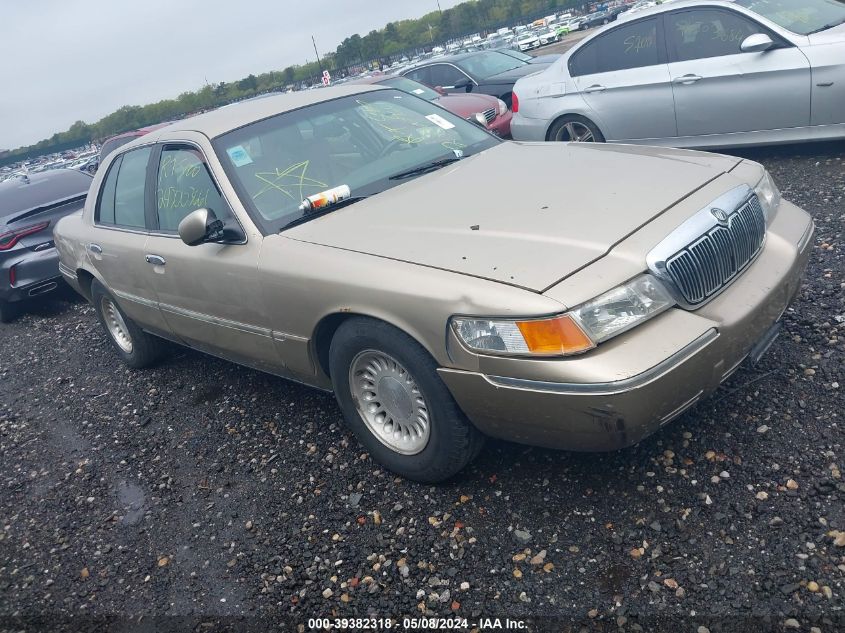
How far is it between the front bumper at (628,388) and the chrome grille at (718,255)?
0.20ft

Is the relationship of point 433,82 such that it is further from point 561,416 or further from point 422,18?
point 422,18

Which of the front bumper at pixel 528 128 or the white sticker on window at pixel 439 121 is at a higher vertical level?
the white sticker on window at pixel 439 121

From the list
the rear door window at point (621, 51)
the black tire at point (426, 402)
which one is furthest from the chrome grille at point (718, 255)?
the rear door window at point (621, 51)

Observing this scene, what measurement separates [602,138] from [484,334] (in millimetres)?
5325

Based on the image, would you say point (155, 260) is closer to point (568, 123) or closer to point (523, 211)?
point (523, 211)

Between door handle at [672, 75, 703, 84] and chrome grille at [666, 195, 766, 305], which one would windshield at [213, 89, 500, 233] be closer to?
chrome grille at [666, 195, 766, 305]

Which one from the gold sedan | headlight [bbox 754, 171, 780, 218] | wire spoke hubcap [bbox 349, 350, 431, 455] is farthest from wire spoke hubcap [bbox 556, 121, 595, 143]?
wire spoke hubcap [bbox 349, 350, 431, 455]

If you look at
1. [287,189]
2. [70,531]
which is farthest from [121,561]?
[287,189]

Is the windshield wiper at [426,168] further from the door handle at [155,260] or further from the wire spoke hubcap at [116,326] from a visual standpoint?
the wire spoke hubcap at [116,326]

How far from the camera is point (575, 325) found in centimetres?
251

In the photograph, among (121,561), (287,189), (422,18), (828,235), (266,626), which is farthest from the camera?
(422,18)

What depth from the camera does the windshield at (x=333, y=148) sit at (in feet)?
12.2

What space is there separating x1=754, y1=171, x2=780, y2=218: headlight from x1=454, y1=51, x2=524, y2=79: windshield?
28.4 ft

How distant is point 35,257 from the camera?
7582 mm
